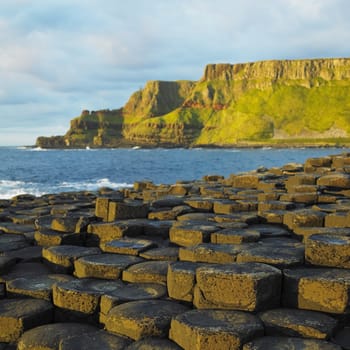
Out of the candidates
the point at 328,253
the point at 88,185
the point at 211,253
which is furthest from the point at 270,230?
the point at 88,185

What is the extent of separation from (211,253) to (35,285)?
1.97 m

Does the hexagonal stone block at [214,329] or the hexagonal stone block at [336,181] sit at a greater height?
the hexagonal stone block at [336,181]

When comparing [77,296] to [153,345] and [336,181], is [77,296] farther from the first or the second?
[336,181]

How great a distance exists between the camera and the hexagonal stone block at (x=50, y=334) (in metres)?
3.75

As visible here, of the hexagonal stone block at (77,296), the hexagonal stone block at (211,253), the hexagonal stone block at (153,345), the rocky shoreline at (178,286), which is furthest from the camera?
the hexagonal stone block at (211,253)

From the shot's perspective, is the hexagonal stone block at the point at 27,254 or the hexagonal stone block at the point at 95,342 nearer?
the hexagonal stone block at the point at 95,342

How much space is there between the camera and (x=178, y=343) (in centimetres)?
365

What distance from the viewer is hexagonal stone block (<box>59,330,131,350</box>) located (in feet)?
11.8

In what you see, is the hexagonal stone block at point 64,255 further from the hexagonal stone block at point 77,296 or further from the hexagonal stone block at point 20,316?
the hexagonal stone block at point 20,316

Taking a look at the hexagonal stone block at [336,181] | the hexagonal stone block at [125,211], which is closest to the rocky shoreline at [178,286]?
the hexagonal stone block at [125,211]

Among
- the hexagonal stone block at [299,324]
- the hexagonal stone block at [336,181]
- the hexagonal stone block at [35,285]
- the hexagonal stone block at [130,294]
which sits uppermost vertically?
the hexagonal stone block at [336,181]

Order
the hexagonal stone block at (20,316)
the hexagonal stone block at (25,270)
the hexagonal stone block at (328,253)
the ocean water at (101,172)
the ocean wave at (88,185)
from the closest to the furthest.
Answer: the hexagonal stone block at (20,316)
the hexagonal stone block at (328,253)
the hexagonal stone block at (25,270)
the ocean wave at (88,185)
the ocean water at (101,172)

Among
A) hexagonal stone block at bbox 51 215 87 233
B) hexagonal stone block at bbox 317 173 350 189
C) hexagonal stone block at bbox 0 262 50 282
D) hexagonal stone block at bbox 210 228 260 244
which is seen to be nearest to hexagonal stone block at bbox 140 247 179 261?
hexagonal stone block at bbox 210 228 260 244

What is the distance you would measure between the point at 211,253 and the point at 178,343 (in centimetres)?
154
